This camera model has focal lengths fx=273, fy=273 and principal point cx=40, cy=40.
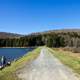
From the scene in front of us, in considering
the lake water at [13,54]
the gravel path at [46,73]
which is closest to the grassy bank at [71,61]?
the gravel path at [46,73]

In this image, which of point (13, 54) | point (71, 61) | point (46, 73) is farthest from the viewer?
point (13, 54)

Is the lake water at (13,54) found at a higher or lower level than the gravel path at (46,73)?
lower

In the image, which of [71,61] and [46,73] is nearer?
[46,73]

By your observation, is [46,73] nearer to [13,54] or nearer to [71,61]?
[71,61]

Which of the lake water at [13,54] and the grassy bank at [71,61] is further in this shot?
the lake water at [13,54]

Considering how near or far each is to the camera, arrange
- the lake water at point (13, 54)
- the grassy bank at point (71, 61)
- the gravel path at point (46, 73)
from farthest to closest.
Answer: the lake water at point (13, 54) < the grassy bank at point (71, 61) < the gravel path at point (46, 73)

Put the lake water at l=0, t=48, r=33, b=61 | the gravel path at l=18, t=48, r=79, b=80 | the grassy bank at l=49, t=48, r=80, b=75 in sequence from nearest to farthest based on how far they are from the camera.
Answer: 1. the gravel path at l=18, t=48, r=79, b=80
2. the grassy bank at l=49, t=48, r=80, b=75
3. the lake water at l=0, t=48, r=33, b=61

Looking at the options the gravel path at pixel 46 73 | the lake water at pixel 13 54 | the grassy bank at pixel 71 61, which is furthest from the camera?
the lake water at pixel 13 54

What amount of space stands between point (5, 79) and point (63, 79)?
4.33m

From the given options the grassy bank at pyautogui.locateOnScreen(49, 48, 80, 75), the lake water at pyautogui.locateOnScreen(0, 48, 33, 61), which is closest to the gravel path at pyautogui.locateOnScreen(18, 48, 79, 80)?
the grassy bank at pyautogui.locateOnScreen(49, 48, 80, 75)

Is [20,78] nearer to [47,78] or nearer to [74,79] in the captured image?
[47,78]

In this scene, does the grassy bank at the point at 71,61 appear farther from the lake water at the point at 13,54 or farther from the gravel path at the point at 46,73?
the lake water at the point at 13,54

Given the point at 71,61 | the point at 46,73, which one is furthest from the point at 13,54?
the point at 46,73

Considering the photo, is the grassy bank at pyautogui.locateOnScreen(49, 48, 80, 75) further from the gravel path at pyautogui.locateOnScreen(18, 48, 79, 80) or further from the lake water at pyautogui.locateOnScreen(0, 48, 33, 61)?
the lake water at pyautogui.locateOnScreen(0, 48, 33, 61)
